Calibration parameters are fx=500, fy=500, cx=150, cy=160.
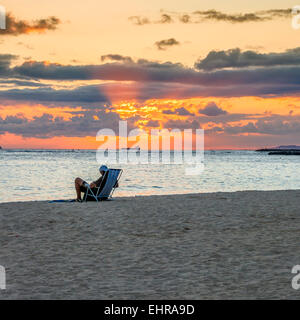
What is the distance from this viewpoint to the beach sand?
20.1 ft

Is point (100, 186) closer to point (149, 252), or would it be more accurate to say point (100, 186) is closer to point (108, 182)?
point (108, 182)

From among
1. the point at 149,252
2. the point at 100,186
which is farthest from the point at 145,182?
the point at 149,252

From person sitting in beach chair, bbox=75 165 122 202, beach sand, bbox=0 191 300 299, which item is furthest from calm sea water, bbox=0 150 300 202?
beach sand, bbox=0 191 300 299

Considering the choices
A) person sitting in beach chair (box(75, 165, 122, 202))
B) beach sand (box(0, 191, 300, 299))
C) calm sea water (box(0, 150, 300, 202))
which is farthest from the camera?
calm sea water (box(0, 150, 300, 202))

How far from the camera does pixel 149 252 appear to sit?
839cm

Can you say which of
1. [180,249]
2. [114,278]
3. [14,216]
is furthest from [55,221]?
[114,278]

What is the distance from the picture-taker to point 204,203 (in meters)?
16.5

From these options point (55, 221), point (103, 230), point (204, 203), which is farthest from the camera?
point (204, 203)

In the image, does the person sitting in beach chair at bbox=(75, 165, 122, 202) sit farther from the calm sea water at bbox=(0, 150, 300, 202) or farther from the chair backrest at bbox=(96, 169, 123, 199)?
the calm sea water at bbox=(0, 150, 300, 202)

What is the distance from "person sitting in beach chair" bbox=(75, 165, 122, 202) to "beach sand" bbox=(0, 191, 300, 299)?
7.79ft

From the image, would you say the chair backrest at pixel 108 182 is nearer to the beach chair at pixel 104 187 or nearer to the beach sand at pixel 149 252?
the beach chair at pixel 104 187

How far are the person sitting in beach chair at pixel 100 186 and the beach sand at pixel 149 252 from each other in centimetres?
237
